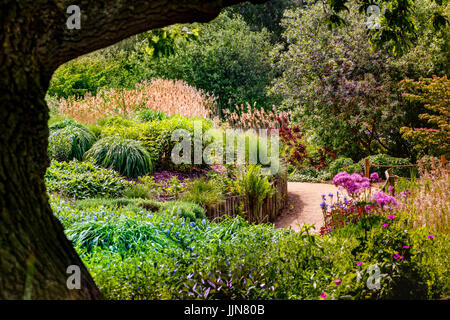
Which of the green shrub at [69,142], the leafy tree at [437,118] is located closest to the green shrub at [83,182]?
the green shrub at [69,142]

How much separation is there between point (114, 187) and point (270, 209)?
109 inches

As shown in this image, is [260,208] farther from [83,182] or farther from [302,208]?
[83,182]

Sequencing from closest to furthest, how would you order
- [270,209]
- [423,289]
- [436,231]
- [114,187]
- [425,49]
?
1. [423,289]
2. [436,231]
3. [114,187]
4. [270,209]
5. [425,49]

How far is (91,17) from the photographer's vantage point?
6.62 feet

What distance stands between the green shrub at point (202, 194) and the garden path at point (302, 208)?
4.18 ft

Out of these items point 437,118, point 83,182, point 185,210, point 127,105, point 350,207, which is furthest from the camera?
point 127,105

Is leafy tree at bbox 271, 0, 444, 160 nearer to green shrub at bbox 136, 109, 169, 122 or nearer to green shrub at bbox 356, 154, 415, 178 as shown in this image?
green shrub at bbox 356, 154, 415, 178

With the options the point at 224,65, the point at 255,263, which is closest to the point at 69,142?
the point at 255,263

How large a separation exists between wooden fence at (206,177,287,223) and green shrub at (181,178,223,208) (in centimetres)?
11

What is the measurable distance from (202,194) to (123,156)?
174cm

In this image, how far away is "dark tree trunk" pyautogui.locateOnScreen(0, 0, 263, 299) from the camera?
1.81 metres

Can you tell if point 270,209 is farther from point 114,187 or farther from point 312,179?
point 312,179

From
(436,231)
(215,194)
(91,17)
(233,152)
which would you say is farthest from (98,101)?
(91,17)

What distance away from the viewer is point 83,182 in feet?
20.6
